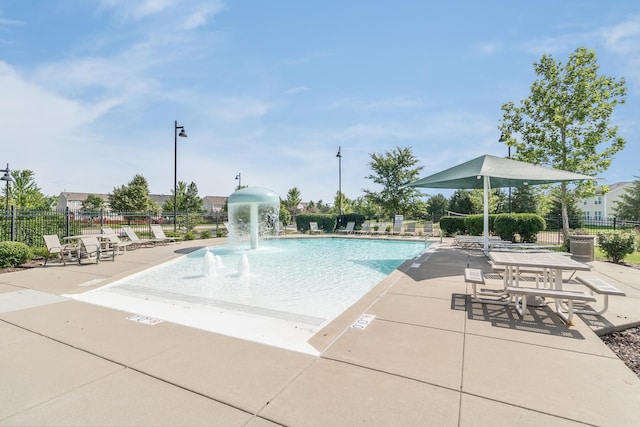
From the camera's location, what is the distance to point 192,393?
8.74ft

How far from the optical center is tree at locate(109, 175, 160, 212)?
137 ft

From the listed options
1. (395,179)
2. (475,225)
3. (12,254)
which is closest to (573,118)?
(475,225)

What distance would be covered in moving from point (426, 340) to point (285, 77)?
1283cm

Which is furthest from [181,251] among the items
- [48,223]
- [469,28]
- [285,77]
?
[469,28]

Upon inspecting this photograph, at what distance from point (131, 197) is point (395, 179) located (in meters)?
36.1

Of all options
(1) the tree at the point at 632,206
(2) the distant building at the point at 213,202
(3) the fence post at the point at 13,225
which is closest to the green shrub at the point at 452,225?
(3) the fence post at the point at 13,225

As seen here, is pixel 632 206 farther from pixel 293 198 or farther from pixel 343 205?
pixel 293 198

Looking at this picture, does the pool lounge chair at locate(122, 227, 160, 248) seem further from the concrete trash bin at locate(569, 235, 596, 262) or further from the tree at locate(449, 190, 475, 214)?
the tree at locate(449, 190, 475, 214)

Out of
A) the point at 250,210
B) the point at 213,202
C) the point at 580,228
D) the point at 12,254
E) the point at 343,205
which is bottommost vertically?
the point at 12,254

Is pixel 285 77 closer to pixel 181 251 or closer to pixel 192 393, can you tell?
pixel 181 251

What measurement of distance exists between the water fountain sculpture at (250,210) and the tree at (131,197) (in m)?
30.3

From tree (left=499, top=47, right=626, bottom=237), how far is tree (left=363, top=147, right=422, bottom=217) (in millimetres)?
12090

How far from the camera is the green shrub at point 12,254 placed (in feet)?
29.6

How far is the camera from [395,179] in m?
27.6
